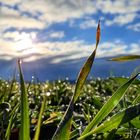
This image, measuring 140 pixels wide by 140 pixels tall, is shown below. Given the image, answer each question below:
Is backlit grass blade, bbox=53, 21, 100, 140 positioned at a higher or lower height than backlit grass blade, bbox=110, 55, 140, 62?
lower

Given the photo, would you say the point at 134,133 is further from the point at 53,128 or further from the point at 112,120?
the point at 53,128

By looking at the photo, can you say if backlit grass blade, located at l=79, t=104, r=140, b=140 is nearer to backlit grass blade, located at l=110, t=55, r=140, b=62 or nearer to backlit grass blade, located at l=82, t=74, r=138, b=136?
backlit grass blade, located at l=82, t=74, r=138, b=136

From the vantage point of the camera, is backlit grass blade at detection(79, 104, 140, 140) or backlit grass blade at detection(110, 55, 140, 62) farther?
backlit grass blade at detection(110, 55, 140, 62)

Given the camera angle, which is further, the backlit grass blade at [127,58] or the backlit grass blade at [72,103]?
the backlit grass blade at [127,58]

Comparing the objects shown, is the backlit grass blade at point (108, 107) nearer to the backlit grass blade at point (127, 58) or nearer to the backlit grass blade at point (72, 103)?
the backlit grass blade at point (72, 103)

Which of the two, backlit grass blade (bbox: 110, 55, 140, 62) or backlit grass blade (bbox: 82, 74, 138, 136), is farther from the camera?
backlit grass blade (bbox: 110, 55, 140, 62)

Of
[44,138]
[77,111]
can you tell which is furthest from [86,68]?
[77,111]

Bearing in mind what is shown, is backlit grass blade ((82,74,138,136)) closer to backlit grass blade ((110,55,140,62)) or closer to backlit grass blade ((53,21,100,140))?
backlit grass blade ((53,21,100,140))

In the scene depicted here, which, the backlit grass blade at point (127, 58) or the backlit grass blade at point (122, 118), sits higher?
the backlit grass blade at point (127, 58)

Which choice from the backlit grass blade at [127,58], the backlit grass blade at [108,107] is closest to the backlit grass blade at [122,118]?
the backlit grass blade at [108,107]

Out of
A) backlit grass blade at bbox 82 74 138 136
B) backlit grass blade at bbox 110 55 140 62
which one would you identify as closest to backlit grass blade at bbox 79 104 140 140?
backlit grass blade at bbox 82 74 138 136

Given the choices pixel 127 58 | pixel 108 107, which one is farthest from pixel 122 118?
pixel 127 58
